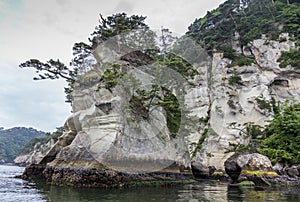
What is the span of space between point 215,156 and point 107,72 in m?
17.6

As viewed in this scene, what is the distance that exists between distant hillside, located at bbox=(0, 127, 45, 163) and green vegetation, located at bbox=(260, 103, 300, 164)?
91.2m

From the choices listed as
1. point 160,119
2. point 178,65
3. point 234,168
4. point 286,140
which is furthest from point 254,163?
point 178,65

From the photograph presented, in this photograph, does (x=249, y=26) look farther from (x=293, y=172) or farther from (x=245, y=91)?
(x=293, y=172)

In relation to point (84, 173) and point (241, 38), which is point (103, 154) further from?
point (241, 38)

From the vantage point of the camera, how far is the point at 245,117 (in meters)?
32.6

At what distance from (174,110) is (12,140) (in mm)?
104212

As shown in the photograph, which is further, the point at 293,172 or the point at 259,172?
the point at 293,172

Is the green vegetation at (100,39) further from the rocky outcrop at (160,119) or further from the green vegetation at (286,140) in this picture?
the green vegetation at (286,140)

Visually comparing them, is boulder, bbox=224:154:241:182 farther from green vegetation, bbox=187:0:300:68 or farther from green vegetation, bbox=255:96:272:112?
green vegetation, bbox=187:0:300:68

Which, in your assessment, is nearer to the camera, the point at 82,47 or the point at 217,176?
the point at 82,47

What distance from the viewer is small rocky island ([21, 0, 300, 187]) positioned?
16969 mm

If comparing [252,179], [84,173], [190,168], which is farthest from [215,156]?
[84,173]

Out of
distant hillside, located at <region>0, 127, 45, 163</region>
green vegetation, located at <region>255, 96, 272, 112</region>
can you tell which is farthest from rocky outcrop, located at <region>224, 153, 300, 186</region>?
distant hillside, located at <region>0, 127, 45, 163</region>

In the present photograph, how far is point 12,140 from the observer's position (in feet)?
357
